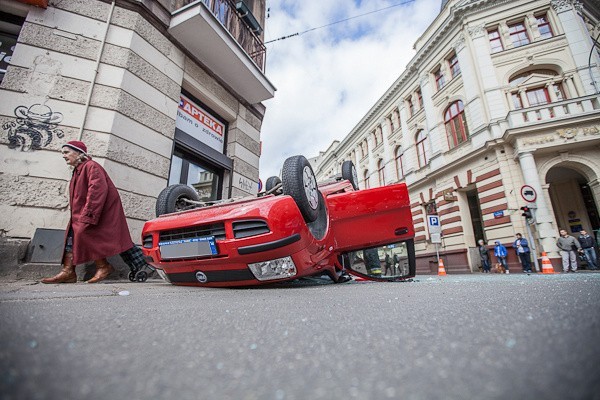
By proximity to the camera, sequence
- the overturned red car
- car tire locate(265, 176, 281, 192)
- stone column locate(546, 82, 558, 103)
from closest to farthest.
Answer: the overturned red car
car tire locate(265, 176, 281, 192)
stone column locate(546, 82, 558, 103)

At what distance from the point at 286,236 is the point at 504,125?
12.4 metres

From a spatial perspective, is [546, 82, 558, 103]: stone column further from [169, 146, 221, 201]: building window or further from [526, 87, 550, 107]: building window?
[169, 146, 221, 201]: building window

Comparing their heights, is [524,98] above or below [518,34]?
below

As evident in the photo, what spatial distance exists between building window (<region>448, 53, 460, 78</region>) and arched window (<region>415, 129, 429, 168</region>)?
314cm

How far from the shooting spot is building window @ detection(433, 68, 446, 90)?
14225mm

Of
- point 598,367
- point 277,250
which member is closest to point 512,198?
point 277,250

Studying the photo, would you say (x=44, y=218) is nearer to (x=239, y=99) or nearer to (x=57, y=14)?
(x=57, y=14)

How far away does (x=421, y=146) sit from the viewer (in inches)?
611

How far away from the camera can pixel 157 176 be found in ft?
14.1

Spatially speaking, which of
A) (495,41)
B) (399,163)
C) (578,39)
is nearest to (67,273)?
(495,41)

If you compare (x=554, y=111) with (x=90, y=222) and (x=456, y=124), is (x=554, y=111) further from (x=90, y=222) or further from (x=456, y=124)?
(x=90, y=222)

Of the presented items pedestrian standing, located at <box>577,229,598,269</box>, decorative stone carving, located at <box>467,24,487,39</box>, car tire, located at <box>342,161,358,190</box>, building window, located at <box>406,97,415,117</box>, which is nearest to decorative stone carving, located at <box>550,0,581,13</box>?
decorative stone carving, located at <box>467,24,487,39</box>

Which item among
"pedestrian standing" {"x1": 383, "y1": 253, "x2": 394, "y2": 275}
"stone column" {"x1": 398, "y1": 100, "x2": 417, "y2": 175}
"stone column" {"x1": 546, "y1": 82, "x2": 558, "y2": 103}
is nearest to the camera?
"pedestrian standing" {"x1": 383, "y1": 253, "x2": 394, "y2": 275}

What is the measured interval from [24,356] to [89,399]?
0.22 metres
